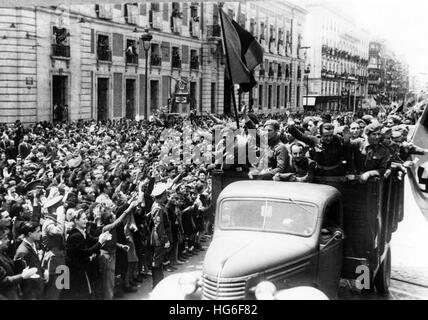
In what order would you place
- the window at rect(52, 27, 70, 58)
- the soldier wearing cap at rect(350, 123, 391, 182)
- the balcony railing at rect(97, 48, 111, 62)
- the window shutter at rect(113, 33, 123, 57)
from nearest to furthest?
the soldier wearing cap at rect(350, 123, 391, 182)
the window at rect(52, 27, 70, 58)
the balcony railing at rect(97, 48, 111, 62)
the window shutter at rect(113, 33, 123, 57)

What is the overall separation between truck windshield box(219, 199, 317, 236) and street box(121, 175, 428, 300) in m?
1.93

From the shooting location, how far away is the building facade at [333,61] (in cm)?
2149

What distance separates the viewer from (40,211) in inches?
361

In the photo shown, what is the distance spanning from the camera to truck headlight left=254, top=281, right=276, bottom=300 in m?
5.63

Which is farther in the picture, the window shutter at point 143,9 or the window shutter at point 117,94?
the window shutter at point 143,9

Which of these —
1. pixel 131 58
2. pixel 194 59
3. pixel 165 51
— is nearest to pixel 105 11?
pixel 131 58

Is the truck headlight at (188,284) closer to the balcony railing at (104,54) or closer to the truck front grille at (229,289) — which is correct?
the truck front grille at (229,289)

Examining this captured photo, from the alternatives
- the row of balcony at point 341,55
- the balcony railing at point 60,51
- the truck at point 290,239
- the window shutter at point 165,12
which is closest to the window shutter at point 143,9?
the window shutter at point 165,12

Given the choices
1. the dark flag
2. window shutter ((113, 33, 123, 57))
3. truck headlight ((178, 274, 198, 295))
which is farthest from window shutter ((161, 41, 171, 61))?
truck headlight ((178, 274, 198, 295))

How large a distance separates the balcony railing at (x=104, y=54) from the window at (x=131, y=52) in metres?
1.17

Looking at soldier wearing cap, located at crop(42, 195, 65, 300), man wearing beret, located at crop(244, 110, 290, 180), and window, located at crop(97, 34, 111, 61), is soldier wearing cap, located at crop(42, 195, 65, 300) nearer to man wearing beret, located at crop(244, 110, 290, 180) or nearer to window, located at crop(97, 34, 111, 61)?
man wearing beret, located at crop(244, 110, 290, 180)

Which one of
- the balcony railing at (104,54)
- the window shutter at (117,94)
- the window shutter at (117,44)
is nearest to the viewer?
the balcony railing at (104,54)
